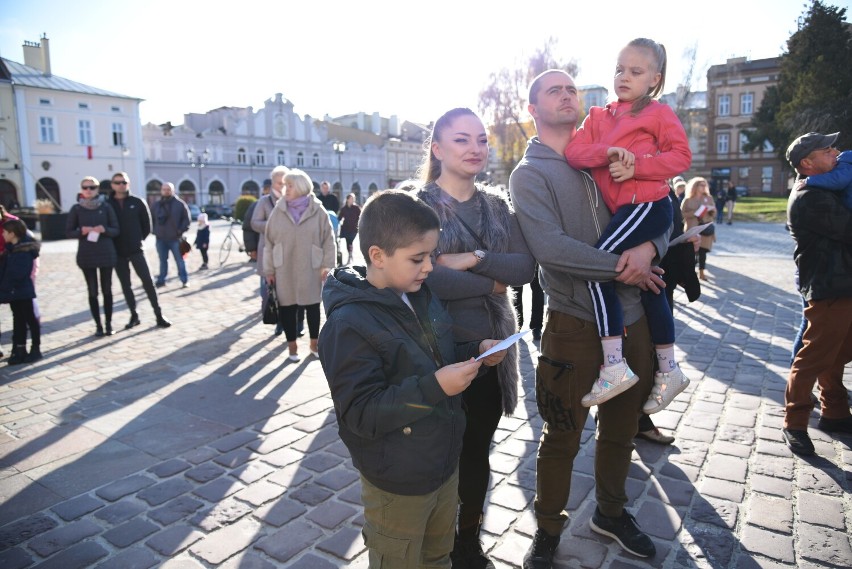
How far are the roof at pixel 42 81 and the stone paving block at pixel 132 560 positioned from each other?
52398 mm

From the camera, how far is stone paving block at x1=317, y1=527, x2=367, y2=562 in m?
2.83

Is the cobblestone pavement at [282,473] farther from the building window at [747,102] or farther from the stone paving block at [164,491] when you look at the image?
the building window at [747,102]

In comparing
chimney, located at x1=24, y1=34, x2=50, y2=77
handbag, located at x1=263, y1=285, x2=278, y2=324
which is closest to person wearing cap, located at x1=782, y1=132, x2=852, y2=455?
handbag, located at x1=263, y1=285, x2=278, y2=324

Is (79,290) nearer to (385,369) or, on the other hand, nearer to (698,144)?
(385,369)

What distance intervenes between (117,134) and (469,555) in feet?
182

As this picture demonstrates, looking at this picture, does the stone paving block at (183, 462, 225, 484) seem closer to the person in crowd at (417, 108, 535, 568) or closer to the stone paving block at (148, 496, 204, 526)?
the stone paving block at (148, 496, 204, 526)

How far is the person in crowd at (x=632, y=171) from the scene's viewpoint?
2430 millimetres

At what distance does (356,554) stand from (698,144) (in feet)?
225

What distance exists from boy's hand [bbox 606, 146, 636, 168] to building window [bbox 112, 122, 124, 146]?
54983mm

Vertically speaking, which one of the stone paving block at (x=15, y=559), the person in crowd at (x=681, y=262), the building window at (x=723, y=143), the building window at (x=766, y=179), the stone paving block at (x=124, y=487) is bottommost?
the stone paving block at (x=124, y=487)

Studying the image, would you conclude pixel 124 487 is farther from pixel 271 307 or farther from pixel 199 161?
pixel 199 161

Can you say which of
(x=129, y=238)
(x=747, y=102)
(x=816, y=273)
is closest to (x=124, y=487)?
(x=816, y=273)

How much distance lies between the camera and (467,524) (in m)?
2.68

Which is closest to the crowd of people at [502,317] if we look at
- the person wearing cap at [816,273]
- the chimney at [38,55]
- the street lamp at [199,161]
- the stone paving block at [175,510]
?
the stone paving block at [175,510]
